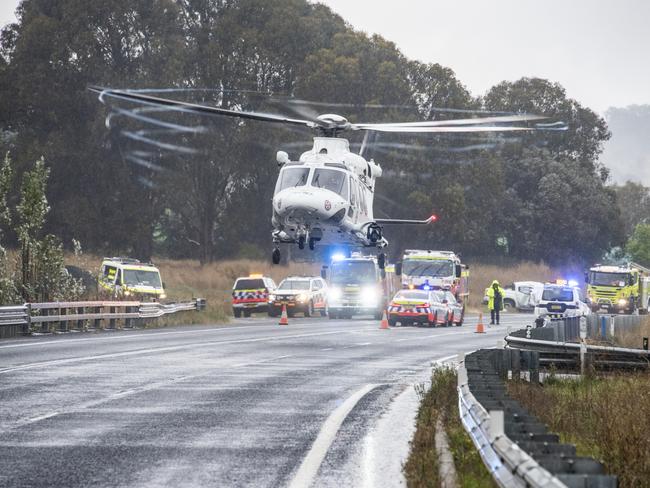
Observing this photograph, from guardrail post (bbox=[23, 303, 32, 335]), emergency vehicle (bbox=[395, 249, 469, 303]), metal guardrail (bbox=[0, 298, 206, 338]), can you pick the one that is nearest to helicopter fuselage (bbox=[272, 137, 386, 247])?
metal guardrail (bbox=[0, 298, 206, 338])

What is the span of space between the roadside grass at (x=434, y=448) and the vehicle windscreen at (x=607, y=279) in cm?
5041

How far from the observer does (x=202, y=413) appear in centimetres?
1528

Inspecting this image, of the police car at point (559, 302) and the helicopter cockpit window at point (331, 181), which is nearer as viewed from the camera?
the helicopter cockpit window at point (331, 181)

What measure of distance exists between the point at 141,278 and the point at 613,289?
26672 mm

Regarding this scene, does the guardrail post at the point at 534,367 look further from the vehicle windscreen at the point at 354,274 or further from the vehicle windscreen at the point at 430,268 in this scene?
the vehicle windscreen at the point at 430,268

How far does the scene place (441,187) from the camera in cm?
7912

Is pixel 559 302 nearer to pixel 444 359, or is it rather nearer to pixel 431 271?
pixel 431 271

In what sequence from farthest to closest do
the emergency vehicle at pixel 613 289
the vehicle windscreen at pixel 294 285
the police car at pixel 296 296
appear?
1. the emergency vehicle at pixel 613 289
2. the vehicle windscreen at pixel 294 285
3. the police car at pixel 296 296

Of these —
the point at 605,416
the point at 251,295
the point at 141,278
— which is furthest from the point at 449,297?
the point at 605,416

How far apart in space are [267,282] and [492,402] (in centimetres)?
4553

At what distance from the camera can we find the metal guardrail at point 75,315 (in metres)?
31.9

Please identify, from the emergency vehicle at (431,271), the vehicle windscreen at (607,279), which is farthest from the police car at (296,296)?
the vehicle windscreen at (607,279)

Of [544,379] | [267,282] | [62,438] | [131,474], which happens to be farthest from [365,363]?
[267,282]

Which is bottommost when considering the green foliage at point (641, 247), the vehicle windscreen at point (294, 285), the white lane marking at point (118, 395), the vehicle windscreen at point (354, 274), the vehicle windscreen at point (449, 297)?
the white lane marking at point (118, 395)
